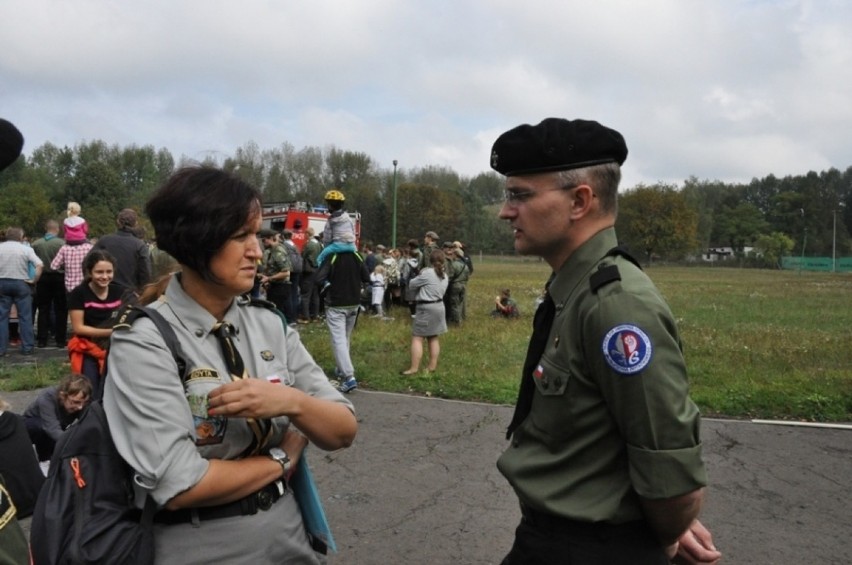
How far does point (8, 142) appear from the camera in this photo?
1.58 meters

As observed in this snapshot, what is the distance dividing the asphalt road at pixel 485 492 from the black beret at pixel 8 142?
314cm

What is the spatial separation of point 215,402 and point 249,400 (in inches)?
3.3

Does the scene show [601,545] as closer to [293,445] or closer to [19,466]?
[293,445]

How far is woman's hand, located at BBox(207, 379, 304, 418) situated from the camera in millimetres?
1705

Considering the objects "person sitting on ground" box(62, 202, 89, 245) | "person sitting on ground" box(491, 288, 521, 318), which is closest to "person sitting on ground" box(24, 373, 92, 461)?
"person sitting on ground" box(62, 202, 89, 245)

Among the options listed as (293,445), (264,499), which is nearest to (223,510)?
(264,499)

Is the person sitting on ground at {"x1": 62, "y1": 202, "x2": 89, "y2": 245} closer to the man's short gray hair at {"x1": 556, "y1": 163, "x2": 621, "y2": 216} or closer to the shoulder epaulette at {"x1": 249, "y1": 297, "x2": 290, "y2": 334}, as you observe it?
the shoulder epaulette at {"x1": 249, "y1": 297, "x2": 290, "y2": 334}

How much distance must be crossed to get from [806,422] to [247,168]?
708 cm

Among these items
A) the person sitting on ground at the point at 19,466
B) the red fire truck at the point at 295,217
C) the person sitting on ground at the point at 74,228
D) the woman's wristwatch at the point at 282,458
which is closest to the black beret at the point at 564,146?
the woman's wristwatch at the point at 282,458

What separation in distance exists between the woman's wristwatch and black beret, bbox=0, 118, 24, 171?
98cm

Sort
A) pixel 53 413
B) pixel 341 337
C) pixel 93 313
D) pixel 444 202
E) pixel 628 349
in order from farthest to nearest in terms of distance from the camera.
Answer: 1. pixel 444 202
2. pixel 341 337
3. pixel 93 313
4. pixel 53 413
5. pixel 628 349

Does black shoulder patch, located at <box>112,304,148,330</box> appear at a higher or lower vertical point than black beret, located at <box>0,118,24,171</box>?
lower

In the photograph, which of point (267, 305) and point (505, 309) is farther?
point (505, 309)

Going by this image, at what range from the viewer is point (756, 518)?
4.72 meters
